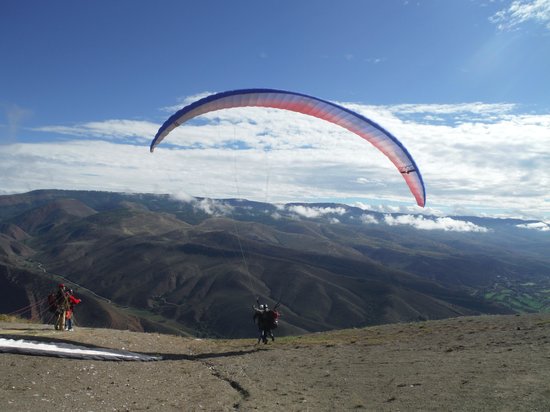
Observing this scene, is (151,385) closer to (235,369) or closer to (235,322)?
(235,369)

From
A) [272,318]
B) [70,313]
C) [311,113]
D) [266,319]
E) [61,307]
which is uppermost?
[311,113]

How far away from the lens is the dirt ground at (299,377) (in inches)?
430

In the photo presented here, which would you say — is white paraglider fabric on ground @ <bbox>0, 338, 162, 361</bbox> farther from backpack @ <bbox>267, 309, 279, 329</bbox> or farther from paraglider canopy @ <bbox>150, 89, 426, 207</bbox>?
paraglider canopy @ <bbox>150, 89, 426, 207</bbox>

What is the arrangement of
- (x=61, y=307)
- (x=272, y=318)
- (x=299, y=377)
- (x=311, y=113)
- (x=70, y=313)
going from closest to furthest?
(x=299, y=377) < (x=61, y=307) < (x=311, y=113) < (x=70, y=313) < (x=272, y=318)

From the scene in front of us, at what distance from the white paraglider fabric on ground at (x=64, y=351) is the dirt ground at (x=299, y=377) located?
48 cm

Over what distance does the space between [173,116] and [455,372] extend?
1637cm

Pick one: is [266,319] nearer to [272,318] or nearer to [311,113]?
[272,318]

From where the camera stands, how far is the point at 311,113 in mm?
21781

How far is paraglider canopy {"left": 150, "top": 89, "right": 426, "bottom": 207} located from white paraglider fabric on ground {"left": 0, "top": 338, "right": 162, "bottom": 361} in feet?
35.6

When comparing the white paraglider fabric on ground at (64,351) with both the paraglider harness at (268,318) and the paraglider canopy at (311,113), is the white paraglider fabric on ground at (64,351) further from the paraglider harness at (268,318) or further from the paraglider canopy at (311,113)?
the paraglider canopy at (311,113)

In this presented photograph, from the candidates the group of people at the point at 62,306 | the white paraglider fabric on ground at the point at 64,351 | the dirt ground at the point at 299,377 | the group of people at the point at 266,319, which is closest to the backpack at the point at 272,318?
the group of people at the point at 266,319

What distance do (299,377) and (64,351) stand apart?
825cm

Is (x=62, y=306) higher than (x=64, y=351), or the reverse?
(x=64, y=351)

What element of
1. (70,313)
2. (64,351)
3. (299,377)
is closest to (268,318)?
(299,377)
